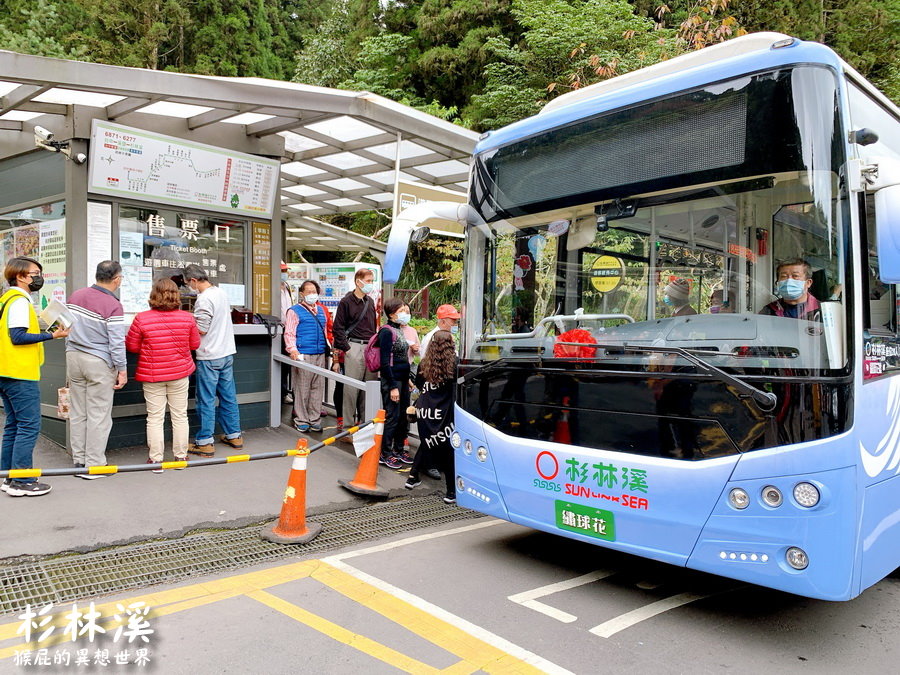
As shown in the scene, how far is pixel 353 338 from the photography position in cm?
859

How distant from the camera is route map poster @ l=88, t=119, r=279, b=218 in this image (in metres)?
7.09

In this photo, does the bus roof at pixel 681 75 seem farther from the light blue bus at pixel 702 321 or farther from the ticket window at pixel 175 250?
the ticket window at pixel 175 250

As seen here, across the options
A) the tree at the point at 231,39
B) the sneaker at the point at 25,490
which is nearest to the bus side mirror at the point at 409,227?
the sneaker at the point at 25,490

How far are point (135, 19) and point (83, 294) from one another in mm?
24765

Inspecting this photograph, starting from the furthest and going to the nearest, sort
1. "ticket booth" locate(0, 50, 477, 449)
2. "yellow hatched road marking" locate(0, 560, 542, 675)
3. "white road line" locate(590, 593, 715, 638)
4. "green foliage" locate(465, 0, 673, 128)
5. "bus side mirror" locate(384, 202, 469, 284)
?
"green foliage" locate(465, 0, 673, 128) < "ticket booth" locate(0, 50, 477, 449) < "bus side mirror" locate(384, 202, 469, 284) < "white road line" locate(590, 593, 715, 638) < "yellow hatched road marking" locate(0, 560, 542, 675)

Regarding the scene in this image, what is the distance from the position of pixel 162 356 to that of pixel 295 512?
2238 mm

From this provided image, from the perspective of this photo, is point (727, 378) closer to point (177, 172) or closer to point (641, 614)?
point (641, 614)

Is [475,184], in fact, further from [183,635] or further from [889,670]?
[889,670]

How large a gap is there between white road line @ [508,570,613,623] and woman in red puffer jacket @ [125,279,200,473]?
3842 mm

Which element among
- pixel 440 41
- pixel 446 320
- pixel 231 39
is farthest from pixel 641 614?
pixel 231 39

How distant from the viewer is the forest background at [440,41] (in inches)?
707

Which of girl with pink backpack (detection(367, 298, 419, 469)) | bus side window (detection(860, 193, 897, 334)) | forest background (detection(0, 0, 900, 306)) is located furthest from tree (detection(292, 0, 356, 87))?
bus side window (detection(860, 193, 897, 334))

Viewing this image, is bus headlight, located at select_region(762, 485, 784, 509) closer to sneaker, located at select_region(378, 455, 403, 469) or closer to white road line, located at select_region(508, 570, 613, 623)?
white road line, located at select_region(508, 570, 613, 623)

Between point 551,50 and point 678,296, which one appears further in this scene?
point 551,50
